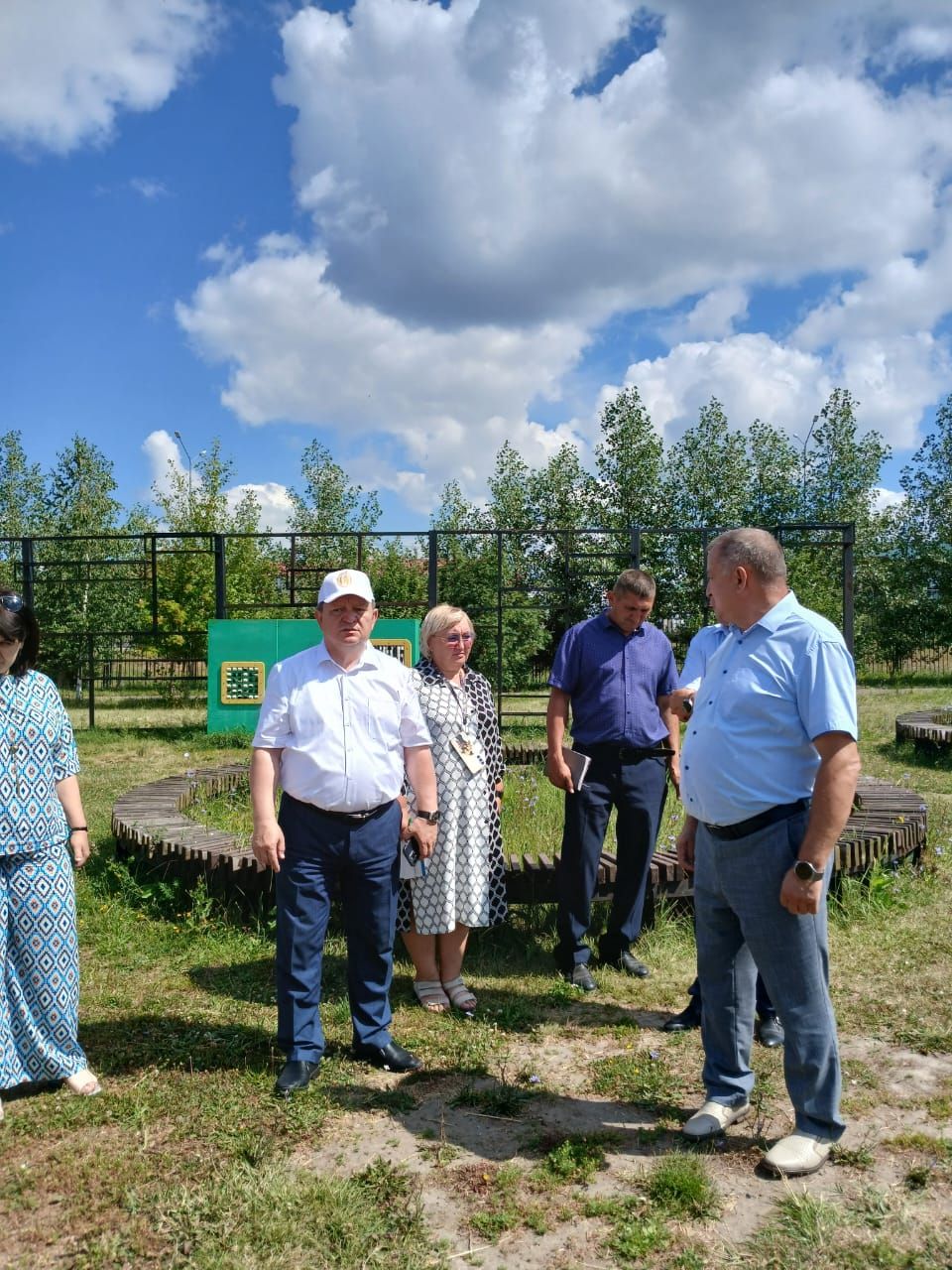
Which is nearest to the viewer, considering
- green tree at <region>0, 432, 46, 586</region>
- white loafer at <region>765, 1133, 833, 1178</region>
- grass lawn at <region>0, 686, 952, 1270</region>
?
grass lawn at <region>0, 686, 952, 1270</region>

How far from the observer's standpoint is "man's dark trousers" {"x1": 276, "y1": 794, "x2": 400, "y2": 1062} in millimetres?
3293

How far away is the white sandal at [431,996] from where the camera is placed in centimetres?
394

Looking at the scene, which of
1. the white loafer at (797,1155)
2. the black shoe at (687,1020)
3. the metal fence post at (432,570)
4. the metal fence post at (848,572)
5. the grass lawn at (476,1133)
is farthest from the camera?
the metal fence post at (432,570)

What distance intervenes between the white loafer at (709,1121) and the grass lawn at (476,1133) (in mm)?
47

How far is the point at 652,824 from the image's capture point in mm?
4320

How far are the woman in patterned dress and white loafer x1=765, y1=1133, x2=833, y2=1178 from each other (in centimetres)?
149

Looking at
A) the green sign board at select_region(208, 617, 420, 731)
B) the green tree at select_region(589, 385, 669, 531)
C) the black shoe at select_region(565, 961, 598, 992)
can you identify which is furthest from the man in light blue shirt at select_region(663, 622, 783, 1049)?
the green tree at select_region(589, 385, 669, 531)

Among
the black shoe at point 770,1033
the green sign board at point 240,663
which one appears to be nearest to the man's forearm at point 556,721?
the black shoe at point 770,1033

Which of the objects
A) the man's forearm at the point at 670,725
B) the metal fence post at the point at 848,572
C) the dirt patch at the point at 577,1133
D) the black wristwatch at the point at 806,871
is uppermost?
the metal fence post at the point at 848,572

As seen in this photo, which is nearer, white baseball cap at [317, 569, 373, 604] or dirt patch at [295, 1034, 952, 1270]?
dirt patch at [295, 1034, 952, 1270]

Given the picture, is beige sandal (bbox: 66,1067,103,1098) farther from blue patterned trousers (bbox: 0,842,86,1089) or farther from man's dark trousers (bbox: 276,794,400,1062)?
man's dark trousers (bbox: 276,794,400,1062)

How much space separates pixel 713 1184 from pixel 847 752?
121 centimetres

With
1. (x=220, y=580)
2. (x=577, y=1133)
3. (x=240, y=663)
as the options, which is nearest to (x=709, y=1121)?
(x=577, y=1133)

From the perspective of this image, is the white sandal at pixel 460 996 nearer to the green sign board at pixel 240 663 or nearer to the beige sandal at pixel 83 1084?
the beige sandal at pixel 83 1084
